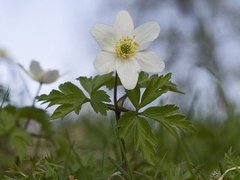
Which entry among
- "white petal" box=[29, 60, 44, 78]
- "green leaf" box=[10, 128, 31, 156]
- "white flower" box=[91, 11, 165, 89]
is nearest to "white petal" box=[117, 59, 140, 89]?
"white flower" box=[91, 11, 165, 89]

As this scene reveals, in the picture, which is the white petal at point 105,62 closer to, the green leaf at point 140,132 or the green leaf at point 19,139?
the green leaf at point 140,132

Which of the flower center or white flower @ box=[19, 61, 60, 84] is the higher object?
the flower center

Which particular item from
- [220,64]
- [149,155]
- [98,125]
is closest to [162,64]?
[149,155]

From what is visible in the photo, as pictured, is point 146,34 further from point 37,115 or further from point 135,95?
point 37,115

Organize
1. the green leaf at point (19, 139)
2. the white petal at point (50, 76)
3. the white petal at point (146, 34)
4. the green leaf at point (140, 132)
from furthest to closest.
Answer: the white petal at point (50, 76), the green leaf at point (19, 139), the white petal at point (146, 34), the green leaf at point (140, 132)

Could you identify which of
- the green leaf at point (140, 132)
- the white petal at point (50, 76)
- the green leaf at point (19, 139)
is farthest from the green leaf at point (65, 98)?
the white petal at point (50, 76)

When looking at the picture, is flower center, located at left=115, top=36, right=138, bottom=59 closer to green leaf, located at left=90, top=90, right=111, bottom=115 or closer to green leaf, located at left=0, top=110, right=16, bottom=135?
green leaf, located at left=90, top=90, right=111, bottom=115
